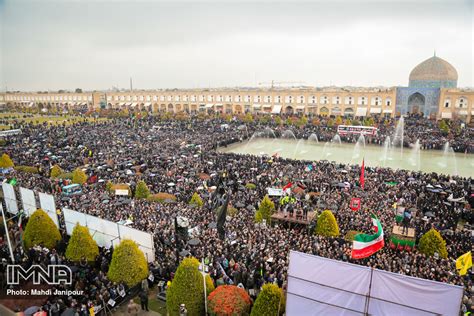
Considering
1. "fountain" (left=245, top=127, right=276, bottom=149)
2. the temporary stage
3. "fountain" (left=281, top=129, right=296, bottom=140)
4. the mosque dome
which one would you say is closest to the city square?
the temporary stage

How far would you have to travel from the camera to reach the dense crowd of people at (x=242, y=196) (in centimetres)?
1087

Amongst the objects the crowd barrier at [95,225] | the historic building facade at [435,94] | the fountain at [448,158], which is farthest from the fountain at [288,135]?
the crowd barrier at [95,225]

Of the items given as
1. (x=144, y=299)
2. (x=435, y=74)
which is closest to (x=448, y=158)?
(x=435, y=74)

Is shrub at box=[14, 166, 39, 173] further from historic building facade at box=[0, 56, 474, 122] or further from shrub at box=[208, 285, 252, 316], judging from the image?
historic building facade at box=[0, 56, 474, 122]

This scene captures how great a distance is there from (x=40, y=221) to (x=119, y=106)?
225 feet

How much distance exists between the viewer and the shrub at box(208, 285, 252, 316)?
805 centimetres

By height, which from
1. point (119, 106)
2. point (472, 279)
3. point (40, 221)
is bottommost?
point (472, 279)

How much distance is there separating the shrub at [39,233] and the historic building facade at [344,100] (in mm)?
48751

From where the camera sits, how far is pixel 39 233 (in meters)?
12.1

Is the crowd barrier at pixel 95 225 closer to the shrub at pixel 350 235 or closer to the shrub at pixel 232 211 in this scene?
the shrub at pixel 232 211

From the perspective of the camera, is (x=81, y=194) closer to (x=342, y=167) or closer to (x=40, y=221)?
(x=40, y=221)

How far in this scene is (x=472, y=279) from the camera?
1037cm

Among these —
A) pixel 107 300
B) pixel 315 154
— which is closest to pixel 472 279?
pixel 107 300

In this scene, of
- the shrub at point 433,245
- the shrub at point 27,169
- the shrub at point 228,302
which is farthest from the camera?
the shrub at point 27,169
